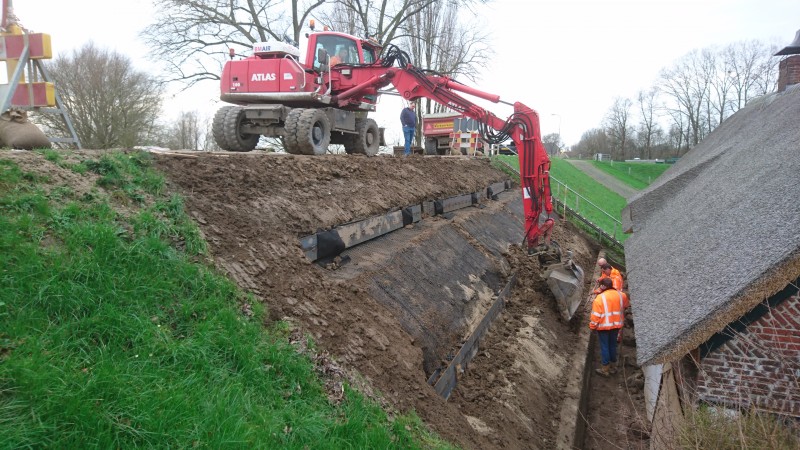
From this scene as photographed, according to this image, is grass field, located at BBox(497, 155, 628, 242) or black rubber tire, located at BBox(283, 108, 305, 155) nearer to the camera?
black rubber tire, located at BBox(283, 108, 305, 155)

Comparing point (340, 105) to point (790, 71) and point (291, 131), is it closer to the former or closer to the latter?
point (291, 131)

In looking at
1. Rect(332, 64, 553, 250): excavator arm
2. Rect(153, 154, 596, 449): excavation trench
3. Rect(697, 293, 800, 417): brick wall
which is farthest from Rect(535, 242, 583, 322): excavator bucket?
Rect(697, 293, 800, 417): brick wall

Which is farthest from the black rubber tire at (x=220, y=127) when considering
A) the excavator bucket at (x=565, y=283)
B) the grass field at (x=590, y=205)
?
the grass field at (x=590, y=205)

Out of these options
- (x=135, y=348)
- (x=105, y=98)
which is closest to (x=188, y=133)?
(x=105, y=98)

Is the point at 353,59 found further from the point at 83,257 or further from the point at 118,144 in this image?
the point at 118,144

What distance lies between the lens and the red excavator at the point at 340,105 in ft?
27.0

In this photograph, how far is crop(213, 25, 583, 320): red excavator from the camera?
27.0ft

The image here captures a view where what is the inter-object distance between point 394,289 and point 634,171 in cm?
4646

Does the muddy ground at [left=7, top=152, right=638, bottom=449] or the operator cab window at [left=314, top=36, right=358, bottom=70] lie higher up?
the operator cab window at [left=314, top=36, right=358, bottom=70]

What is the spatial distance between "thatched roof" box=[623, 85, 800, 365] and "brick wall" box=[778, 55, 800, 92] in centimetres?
1057

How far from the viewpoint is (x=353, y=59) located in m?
10.6

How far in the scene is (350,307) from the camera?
4.79m

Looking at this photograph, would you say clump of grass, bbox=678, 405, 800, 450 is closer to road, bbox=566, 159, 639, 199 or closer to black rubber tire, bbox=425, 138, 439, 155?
black rubber tire, bbox=425, 138, 439, 155

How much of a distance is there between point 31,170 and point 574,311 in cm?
820
